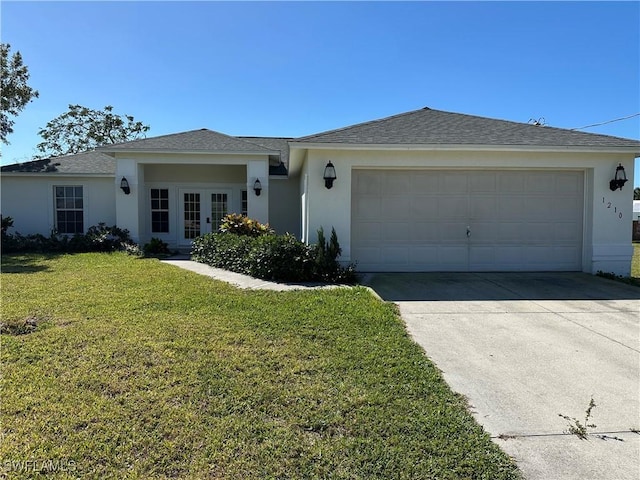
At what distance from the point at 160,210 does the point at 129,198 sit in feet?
5.63

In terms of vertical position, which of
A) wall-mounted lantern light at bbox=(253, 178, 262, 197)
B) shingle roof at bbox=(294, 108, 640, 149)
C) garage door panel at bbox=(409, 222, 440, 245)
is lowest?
garage door panel at bbox=(409, 222, 440, 245)

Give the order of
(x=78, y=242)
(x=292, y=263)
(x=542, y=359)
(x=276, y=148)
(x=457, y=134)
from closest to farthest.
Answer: (x=542, y=359) < (x=292, y=263) < (x=457, y=134) < (x=78, y=242) < (x=276, y=148)

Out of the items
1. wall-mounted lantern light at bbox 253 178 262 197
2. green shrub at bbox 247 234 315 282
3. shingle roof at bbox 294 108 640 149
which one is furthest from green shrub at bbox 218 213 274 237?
shingle roof at bbox 294 108 640 149

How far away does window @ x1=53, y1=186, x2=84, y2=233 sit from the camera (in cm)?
1541

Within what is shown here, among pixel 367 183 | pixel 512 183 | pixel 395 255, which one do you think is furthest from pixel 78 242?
pixel 512 183

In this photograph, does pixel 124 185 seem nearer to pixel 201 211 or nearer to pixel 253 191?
pixel 201 211

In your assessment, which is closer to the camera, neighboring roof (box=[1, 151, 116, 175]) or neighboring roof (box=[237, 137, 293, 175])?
neighboring roof (box=[1, 151, 116, 175])

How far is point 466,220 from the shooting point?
31.5ft

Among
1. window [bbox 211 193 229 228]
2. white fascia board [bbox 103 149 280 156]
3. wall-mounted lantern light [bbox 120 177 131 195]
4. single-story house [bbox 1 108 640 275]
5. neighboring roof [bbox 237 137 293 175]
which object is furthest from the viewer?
neighboring roof [bbox 237 137 293 175]

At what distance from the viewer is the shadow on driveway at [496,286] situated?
731cm

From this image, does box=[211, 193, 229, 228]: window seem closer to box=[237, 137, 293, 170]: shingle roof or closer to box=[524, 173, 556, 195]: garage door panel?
box=[237, 137, 293, 170]: shingle roof

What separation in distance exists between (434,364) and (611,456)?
169 centimetres

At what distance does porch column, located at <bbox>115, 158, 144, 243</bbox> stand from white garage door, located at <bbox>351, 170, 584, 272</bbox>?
8286 millimetres

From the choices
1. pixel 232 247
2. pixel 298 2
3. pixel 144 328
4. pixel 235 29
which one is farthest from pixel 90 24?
pixel 144 328
